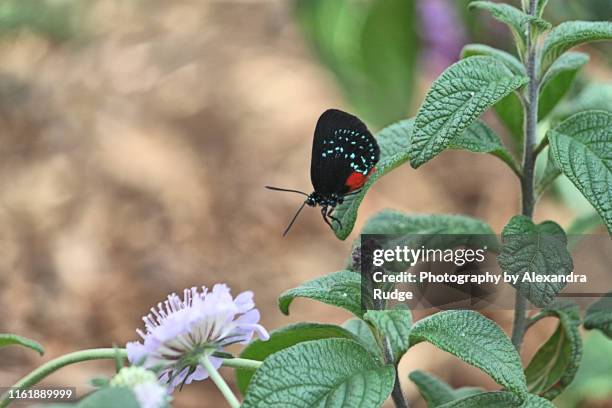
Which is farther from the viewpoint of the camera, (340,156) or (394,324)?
(340,156)

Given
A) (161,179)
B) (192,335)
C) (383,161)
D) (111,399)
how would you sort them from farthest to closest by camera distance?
(161,179) < (383,161) < (192,335) < (111,399)

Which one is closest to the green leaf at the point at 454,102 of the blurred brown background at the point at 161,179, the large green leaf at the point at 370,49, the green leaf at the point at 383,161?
the green leaf at the point at 383,161

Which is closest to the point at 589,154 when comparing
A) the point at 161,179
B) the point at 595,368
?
the point at 595,368

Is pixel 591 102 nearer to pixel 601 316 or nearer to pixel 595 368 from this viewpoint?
pixel 601 316

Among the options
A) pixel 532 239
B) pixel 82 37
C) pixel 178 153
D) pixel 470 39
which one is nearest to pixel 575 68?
pixel 532 239

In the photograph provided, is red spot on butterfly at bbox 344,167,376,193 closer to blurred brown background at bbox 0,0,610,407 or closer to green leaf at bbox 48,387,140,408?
green leaf at bbox 48,387,140,408

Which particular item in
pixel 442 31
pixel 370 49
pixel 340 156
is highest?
pixel 370 49

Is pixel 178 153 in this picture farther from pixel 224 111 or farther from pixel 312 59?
pixel 312 59
